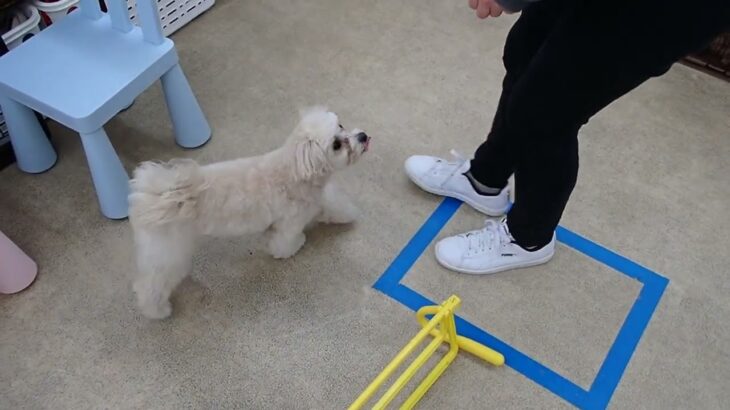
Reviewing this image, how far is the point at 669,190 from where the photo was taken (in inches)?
63.0

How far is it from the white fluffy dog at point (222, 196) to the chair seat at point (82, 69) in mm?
263

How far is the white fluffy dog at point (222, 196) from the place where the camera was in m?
1.16

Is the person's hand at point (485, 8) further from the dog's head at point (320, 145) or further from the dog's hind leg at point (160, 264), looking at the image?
the dog's hind leg at point (160, 264)

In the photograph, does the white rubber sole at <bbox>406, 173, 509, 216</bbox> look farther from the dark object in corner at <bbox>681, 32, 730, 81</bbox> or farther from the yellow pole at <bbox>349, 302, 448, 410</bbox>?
the dark object in corner at <bbox>681, 32, 730, 81</bbox>

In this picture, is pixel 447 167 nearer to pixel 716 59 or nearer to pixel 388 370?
pixel 388 370

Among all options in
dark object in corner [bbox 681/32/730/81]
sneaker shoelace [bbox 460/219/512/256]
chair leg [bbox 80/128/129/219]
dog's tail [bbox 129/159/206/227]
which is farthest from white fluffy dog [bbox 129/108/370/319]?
dark object in corner [bbox 681/32/730/81]

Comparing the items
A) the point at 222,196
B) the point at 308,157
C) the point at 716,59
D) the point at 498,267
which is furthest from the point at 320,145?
the point at 716,59

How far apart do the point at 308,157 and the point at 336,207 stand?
0.24m

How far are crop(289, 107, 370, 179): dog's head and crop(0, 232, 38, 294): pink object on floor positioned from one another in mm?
665

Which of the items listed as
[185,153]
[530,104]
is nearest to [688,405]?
[530,104]

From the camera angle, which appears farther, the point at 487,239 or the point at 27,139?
the point at 27,139

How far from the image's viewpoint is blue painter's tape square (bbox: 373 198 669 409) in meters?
1.27

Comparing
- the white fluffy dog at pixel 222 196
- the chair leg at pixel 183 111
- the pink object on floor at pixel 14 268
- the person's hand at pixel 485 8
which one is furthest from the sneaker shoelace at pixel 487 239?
the pink object on floor at pixel 14 268

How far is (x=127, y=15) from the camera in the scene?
151 centimetres
